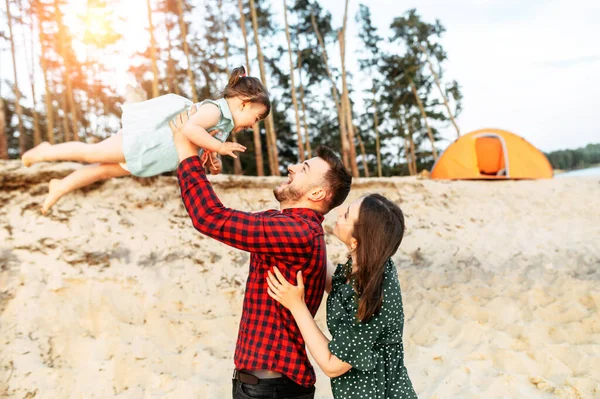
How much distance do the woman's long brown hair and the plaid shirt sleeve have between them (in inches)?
7.1

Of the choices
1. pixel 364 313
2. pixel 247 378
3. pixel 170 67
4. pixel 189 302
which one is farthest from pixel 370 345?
pixel 170 67

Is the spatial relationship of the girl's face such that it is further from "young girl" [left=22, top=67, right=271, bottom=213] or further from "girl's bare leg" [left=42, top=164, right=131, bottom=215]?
"girl's bare leg" [left=42, top=164, right=131, bottom=215]

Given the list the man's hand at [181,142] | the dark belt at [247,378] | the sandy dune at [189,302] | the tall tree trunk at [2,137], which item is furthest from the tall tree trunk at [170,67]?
the dark belt at [247,378]

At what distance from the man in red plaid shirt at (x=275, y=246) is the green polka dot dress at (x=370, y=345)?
135 mm

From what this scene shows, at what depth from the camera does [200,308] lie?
388cm

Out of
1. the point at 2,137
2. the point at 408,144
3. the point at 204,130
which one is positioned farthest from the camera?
the point at 408,144

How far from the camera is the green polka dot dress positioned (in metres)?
1.28

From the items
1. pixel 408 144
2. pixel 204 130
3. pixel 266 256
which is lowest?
pixel 266 256

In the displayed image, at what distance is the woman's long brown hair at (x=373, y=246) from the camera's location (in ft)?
4.19

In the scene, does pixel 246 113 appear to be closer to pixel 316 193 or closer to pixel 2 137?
pixel 316 193

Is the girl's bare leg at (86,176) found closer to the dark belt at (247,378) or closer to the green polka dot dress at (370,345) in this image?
the dark belt at (247,378)

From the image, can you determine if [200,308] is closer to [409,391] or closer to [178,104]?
[178,104]

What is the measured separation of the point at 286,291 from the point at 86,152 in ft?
5.97

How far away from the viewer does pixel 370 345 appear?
4.25 ft
